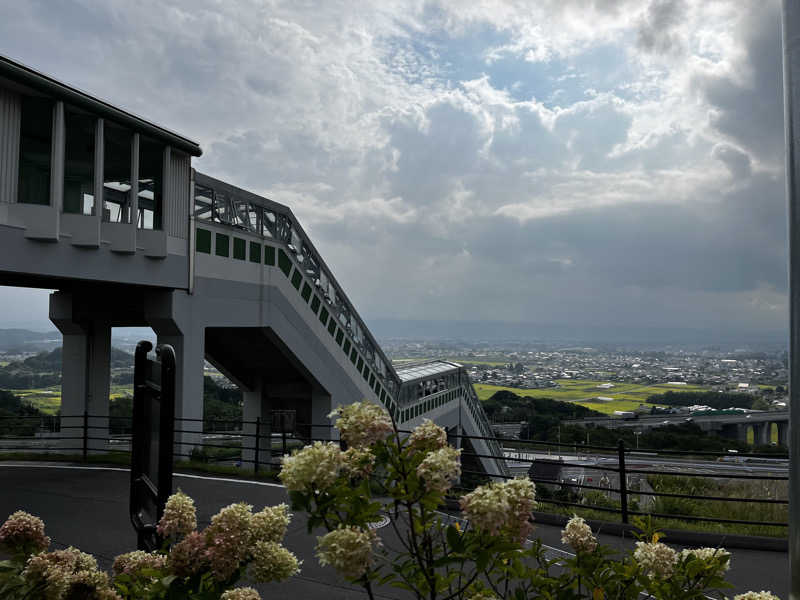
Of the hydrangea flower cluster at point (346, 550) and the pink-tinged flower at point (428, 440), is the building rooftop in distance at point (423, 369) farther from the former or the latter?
the hydrangea flower cluster at point (346, 550)

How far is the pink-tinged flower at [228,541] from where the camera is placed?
199cm

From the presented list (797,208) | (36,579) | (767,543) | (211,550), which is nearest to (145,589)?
→ (211,550)

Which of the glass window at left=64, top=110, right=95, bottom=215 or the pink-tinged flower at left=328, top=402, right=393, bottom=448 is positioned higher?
the glass window at left=64, top=110, right=95, bottom=215

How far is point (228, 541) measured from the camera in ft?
6.58

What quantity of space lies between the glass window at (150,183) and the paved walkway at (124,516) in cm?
600

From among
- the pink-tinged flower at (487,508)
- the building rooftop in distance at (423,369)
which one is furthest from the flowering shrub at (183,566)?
the building rooftop in distance at (423,369)

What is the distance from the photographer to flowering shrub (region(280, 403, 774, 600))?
1.83m

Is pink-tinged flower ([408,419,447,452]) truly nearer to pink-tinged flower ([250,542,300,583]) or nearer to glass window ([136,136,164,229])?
pink-tinged flower ([250,542,300,583])

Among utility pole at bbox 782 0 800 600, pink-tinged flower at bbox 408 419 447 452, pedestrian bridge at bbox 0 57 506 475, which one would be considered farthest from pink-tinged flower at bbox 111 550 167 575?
pedestrian bridge at bbox 0 57 506 475

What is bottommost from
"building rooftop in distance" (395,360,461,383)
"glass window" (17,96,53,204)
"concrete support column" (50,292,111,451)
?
"building rooftop in distance" (395,360,461,383)

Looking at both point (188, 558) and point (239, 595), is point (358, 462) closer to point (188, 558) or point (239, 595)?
point (239, 595)

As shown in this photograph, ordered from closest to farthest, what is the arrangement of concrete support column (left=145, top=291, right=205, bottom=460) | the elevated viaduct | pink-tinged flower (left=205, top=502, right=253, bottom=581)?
pink-tinged flower (left=205, top=502, right=253, bottom=581)
concrete support column (left=145, top=291, right=205, bottom=460)
the elevated viaduct

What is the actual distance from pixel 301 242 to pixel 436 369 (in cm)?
1809

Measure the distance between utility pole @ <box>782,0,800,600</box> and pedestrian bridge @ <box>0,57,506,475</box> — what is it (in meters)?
5.47
